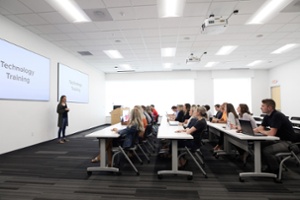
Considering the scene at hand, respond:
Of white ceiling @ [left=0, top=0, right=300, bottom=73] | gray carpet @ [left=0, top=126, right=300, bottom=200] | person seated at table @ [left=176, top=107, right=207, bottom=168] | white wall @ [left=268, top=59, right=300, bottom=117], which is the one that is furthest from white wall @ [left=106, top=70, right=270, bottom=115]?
person seated at table @ [left=176, top=107, right=207, bottom=168]

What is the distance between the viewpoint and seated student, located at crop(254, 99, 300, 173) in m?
3.07

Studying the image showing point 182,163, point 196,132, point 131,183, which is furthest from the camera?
point 182,163

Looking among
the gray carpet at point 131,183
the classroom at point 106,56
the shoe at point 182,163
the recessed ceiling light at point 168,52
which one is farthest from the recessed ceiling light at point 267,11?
the shoe at point 182,163

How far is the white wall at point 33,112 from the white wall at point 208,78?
4052 millimetres

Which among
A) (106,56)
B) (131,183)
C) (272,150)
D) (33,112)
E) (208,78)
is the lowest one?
(131,183)

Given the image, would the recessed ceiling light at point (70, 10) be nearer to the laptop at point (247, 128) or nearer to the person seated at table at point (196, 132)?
the person seated at table at point (196, 132)

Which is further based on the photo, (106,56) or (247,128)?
(106,56)

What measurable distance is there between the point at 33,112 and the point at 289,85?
405 inches

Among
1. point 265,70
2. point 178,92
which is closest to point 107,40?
point 178,92

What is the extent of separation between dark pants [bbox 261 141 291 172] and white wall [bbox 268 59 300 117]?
666 cm

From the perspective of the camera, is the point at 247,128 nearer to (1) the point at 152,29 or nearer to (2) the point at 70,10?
(1) the point at 152,29

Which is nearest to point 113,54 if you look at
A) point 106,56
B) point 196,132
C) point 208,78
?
point 106,56

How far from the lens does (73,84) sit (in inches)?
301

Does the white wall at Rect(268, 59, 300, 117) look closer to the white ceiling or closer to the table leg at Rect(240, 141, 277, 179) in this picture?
the white ceiling
